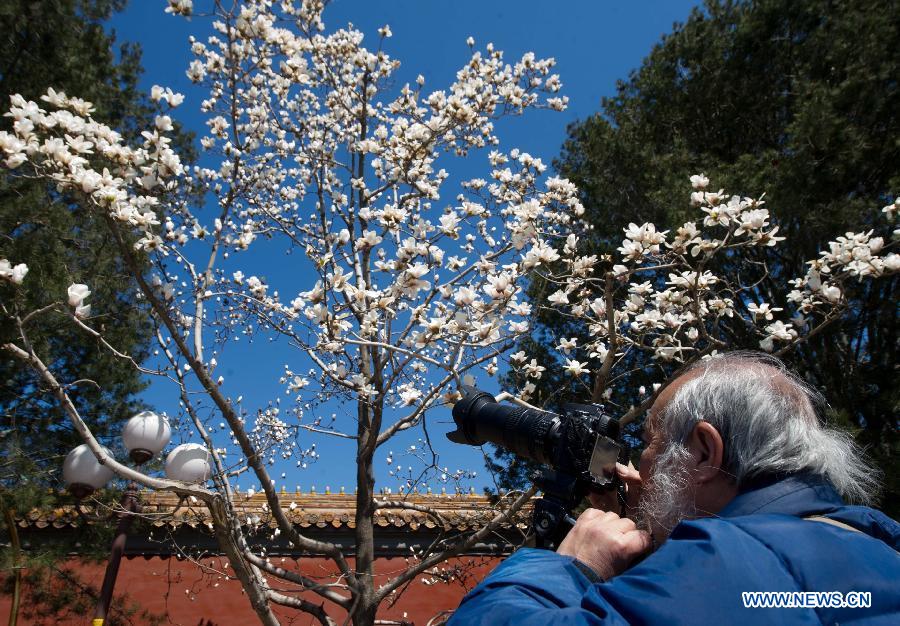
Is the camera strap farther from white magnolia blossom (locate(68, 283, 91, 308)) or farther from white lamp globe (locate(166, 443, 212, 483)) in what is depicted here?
white lamp globe (locate(166, 443, 212, 483))

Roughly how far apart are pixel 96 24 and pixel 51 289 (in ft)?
12.2

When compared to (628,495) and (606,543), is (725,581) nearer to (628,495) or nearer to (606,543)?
(606,543)

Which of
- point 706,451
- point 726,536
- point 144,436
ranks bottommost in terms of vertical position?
point 726,536

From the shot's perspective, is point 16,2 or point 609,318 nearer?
point 609,318

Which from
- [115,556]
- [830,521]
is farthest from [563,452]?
[115,556]

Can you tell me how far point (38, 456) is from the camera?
5.43 m

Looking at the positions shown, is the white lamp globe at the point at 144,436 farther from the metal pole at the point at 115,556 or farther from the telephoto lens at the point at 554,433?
the telephoto lens at the point at 554,433

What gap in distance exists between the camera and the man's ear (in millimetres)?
959

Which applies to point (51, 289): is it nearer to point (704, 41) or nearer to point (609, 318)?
point (609, 318)

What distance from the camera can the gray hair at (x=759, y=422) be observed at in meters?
0.92

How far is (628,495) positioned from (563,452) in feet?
0.47

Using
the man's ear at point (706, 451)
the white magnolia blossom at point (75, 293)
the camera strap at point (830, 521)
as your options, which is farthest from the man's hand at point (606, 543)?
the white magnolia blossom at point (75, 293)

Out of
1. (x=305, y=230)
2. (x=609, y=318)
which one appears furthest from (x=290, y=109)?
(x=609, y=318)

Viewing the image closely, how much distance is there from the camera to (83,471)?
325 cm
